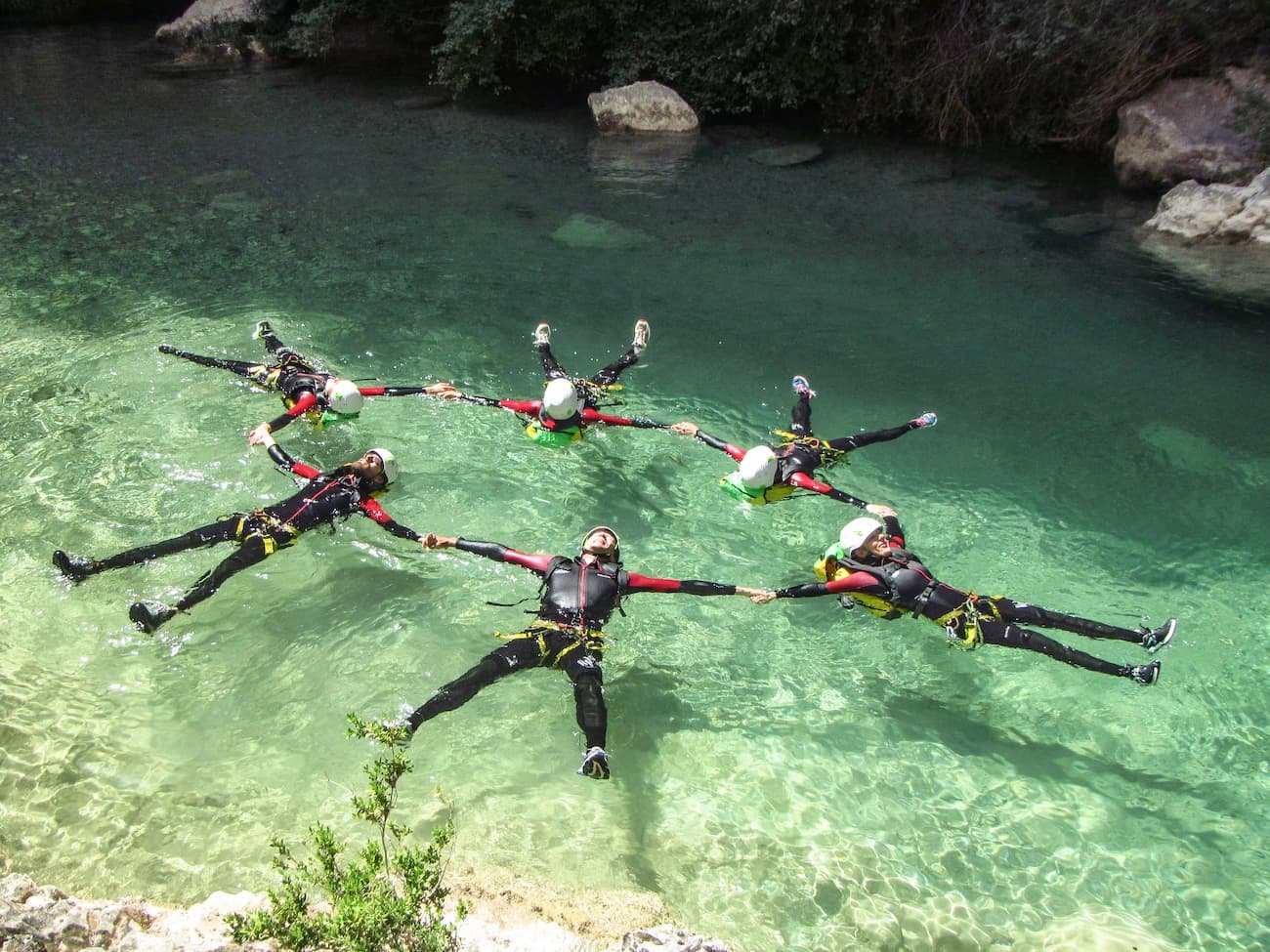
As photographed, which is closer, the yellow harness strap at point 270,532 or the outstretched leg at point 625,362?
the yellow harness strap at point 270,532

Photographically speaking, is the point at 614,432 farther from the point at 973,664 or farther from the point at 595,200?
the point at 595,200

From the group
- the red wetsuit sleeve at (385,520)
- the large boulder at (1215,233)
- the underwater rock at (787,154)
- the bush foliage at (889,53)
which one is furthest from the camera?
the underwater rock at (787,154)

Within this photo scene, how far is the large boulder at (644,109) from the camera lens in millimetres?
20062

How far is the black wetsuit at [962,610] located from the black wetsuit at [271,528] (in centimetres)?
369

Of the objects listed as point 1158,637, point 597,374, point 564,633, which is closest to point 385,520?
point 564,633

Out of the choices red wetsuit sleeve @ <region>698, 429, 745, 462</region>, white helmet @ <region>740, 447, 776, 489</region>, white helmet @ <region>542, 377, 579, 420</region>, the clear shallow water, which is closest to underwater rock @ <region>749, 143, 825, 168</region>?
the clear shallow water

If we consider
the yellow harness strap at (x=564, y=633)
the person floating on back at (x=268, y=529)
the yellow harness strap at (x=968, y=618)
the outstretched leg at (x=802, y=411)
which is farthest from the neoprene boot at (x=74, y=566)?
the yellow harness strap at (x=968, y=618)

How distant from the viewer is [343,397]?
8922mm

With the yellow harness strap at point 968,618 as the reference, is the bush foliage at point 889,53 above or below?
above

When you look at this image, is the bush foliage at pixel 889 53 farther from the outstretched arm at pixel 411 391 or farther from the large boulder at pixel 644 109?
the outstretched arm at pixel 411 391

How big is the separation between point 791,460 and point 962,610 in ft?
7.70

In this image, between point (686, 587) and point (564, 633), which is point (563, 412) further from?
point (564, 633)

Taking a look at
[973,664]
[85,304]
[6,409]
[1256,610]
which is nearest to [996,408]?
[1256,610]

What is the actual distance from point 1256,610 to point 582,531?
617 centimetres
